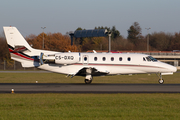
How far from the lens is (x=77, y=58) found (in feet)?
78.0

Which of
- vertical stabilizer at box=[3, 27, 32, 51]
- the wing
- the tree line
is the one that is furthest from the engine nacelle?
the tree line

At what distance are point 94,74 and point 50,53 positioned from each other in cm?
465

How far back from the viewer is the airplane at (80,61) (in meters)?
23.8
